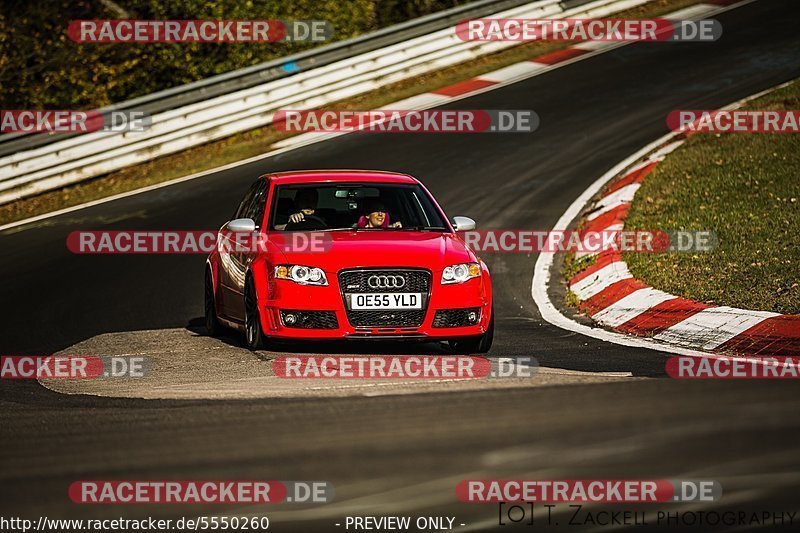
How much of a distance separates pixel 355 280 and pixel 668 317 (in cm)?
271

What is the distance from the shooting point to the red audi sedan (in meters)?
8.62

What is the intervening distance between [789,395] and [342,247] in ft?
17.3

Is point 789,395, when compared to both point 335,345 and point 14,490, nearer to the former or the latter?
point 14,490

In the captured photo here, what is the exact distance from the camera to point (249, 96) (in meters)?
20.9

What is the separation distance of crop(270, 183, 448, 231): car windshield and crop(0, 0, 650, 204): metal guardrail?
9.90 m

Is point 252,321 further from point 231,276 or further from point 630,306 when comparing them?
point 630,306

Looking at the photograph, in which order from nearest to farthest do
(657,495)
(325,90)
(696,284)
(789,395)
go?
(657,495) < (789,395) < (696,284) < (325,90)

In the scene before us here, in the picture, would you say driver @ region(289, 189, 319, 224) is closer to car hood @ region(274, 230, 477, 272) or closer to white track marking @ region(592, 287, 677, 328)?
car hood @ region(274, 230, 477, 272)

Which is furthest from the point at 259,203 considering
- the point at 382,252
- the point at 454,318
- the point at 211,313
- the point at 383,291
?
the point at 454,318

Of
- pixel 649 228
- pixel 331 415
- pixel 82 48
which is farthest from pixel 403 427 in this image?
pixel 82 48

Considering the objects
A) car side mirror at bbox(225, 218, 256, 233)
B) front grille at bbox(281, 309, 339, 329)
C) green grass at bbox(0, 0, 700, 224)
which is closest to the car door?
car side mirror at bbox(225, 218, 256, 233)

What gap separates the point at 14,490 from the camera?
11.3 ft

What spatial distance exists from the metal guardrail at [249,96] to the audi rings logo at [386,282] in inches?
454

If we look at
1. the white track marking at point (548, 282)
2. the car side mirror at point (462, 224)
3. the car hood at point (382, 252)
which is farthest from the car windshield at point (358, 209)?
the white track marking at point (548, 282)
